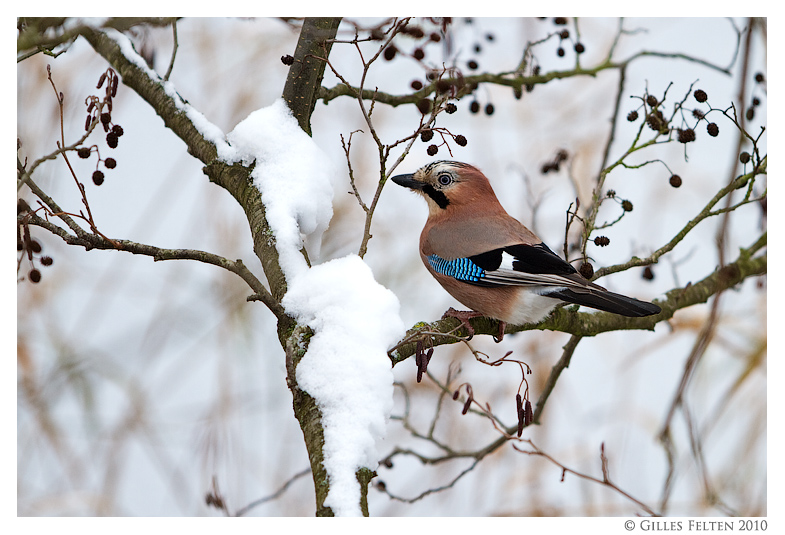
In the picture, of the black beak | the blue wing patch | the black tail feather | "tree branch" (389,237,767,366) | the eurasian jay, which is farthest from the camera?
the black beak

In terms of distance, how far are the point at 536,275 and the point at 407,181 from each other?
0.99 metres

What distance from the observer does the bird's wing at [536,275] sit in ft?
9.97

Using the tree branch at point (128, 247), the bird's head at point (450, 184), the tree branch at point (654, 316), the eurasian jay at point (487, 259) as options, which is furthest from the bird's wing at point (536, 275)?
the tree branch at point (128, 247)

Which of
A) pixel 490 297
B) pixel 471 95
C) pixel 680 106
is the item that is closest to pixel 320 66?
pixel 471 95

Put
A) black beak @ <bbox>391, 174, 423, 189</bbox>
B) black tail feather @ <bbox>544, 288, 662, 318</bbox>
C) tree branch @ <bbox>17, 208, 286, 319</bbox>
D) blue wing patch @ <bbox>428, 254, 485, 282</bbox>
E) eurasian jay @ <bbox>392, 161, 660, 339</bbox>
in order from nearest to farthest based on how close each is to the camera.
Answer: tree branch @ <bbox>17, 208, 286, 319</bbox> → black tail feather @ <bbox>544, 288, 662, 318</bbox> → eurasian jay @ <bbox>392, 161, 660, 339</bbox> → blue wing patch @ <bbox>428, 254, 485, 282</bbox> → black beak @ <bbox>391, 174, 423, 189</bbox>

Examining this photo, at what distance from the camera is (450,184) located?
13.1 feet

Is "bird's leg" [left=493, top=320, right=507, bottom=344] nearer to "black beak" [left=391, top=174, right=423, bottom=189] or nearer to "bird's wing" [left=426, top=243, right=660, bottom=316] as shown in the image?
"bird's wing" [left=426, top=243, right=660, bottom=316]

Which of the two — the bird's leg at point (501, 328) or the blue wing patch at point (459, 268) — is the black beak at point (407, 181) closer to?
the blue wing patch at point (459, 268)

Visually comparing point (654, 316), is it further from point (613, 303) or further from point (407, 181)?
point (407, 181)

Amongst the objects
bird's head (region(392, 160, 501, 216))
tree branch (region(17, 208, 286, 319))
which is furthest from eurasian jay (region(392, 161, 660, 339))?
tree branch (region(17, 208, 286, 319))

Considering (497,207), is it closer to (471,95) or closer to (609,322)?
(471,95)

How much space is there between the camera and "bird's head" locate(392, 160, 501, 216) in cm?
398

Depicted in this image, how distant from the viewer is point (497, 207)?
13.2ft

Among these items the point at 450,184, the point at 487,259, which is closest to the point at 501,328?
the point at 487,259
